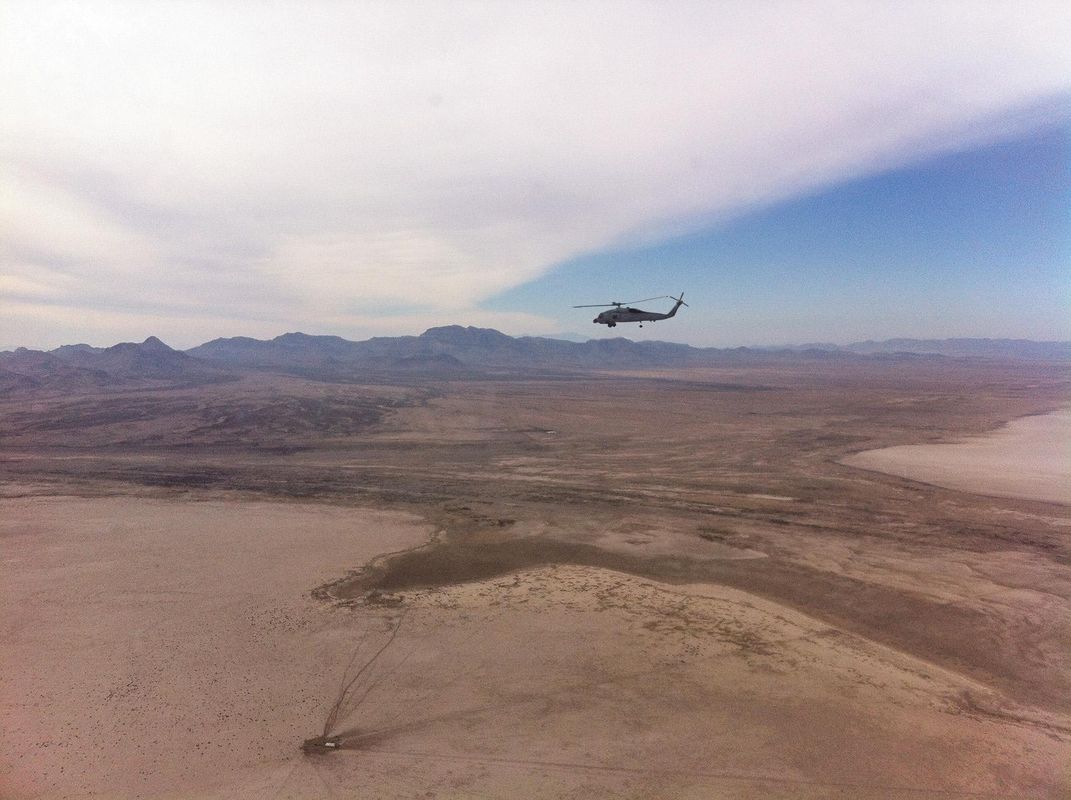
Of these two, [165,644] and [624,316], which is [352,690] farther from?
[624,316]

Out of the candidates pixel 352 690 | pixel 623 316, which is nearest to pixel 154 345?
pixel 623 316

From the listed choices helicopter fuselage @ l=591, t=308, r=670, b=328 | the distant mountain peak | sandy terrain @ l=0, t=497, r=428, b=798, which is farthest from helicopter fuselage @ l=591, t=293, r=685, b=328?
the distant mountain peak

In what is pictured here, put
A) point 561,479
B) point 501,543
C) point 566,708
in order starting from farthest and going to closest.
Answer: point 561,479
point 501,543
point 566,708

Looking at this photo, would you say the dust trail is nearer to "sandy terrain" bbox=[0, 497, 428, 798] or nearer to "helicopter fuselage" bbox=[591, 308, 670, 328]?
"sandy terrain" bbox=[0, 497, 428, 798]

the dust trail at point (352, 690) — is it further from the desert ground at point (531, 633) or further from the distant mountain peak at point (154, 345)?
the distant mountain peak at point (154, 345)

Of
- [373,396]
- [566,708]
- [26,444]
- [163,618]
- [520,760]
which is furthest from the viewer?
[373,396]

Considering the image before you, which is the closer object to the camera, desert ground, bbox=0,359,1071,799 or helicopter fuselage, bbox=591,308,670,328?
desert ground, bbox=0,359,1071,799

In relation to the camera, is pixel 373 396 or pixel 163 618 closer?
pixel 163 618

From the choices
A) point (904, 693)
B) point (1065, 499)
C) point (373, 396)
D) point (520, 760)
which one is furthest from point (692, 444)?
point (373, 396)

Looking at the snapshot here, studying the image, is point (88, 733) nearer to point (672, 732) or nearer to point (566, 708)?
point (566, 708)
